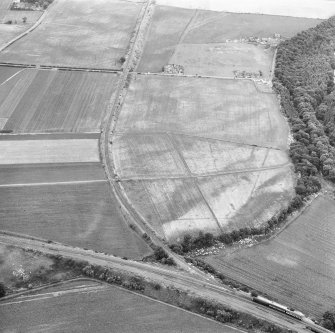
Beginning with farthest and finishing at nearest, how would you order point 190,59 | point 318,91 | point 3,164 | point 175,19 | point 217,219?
point 175,19 → point 190,59 → point 318,91 → point 3,164 → point 217,219

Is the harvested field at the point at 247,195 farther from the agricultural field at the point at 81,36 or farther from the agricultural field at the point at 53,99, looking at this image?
the agricultural field at the point at 81,36

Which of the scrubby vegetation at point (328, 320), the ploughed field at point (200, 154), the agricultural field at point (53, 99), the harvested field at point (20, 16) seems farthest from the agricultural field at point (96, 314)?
the harvested field at point (20, 16)

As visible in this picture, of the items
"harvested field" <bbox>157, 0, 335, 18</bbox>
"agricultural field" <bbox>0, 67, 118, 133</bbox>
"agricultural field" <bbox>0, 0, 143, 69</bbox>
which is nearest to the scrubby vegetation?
"agricultural field" <bbox>0, 67, 118, 133</bbox>

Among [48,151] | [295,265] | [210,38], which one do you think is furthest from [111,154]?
[210,38]

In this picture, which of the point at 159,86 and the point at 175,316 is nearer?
the point at 175,316

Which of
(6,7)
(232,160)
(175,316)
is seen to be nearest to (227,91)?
(232,160)

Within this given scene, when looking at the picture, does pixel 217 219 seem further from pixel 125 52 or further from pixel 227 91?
pixel 125 52
